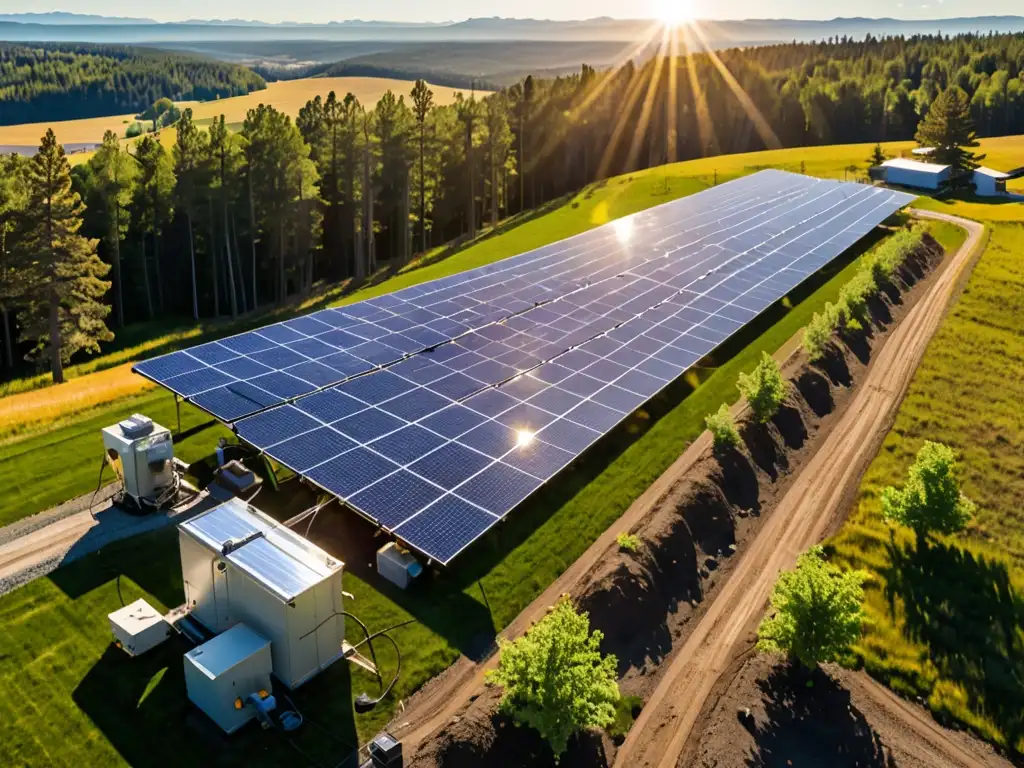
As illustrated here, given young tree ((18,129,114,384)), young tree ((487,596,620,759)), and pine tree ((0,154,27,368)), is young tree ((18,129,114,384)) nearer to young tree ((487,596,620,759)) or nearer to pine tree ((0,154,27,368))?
pine tree ((0,154,27,368))

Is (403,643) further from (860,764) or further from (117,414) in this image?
(117,414)

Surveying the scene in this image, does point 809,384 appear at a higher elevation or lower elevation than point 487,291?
lower

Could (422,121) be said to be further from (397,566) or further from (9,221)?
(397,566)

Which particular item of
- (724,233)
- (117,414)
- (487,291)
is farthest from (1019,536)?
(117,414)

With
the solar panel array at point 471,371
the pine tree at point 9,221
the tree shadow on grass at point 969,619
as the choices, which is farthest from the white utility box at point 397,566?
the pine tree at point 9,221

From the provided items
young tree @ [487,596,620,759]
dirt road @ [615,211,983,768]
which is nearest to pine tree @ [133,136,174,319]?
dirt road @ [615,211,983,768]
